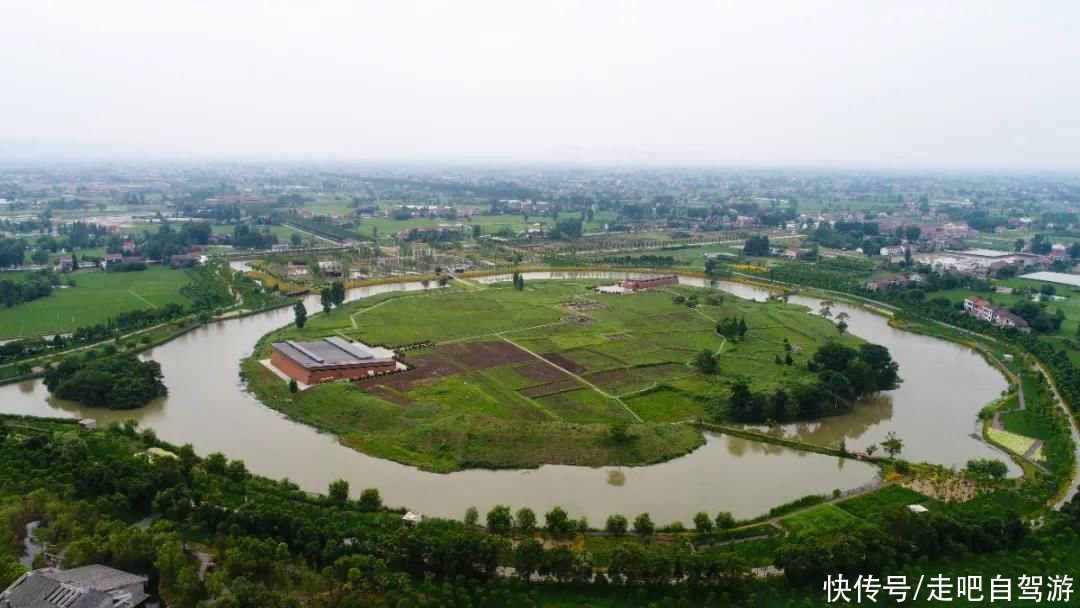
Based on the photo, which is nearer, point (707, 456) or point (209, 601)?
point (209, 601)

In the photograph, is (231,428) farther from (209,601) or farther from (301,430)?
(209,601)

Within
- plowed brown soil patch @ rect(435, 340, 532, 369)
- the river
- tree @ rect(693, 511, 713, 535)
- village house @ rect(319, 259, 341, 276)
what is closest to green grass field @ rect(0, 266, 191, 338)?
the river

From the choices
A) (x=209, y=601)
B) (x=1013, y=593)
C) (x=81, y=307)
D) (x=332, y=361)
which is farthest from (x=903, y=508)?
(x=81, y=307)

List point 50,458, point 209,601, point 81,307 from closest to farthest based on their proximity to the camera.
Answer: point 209,601, point 50,458, point 81,307

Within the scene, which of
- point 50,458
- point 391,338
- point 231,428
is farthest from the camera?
point 391,338

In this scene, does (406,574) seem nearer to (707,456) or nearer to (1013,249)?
(707,456)

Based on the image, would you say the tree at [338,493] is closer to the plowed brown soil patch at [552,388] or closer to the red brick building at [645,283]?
the plowed brown soil patch at [552,388]

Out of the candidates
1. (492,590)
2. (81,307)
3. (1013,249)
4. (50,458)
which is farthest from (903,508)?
(1013,249)
